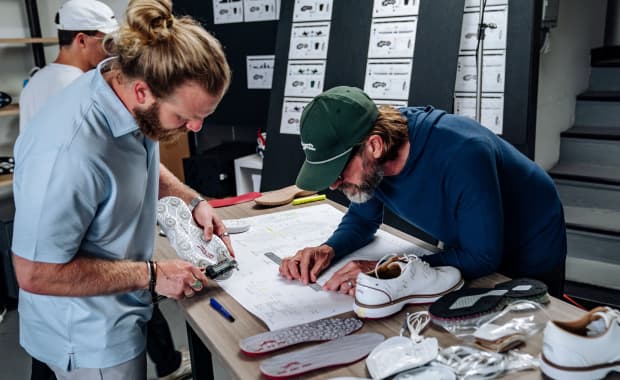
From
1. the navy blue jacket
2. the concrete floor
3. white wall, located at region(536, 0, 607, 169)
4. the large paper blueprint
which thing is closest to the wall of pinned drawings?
white wall, located at region(536, 0, 607, 169)

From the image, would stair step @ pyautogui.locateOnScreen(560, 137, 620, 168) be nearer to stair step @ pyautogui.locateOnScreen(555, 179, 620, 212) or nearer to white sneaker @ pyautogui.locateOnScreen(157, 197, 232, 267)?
stair step @ pyautogui.locateOnScreen(555, 179, 620, 212)

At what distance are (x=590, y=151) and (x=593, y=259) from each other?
2.37 ft

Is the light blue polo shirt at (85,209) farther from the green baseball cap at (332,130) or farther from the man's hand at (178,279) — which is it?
the green baseball cap at (332,130)

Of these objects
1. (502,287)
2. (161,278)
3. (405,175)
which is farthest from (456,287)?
(161,278)

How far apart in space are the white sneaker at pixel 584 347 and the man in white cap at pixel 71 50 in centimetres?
208

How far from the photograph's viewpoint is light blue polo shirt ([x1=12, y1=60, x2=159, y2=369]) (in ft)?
3.29

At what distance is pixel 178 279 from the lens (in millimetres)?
1170

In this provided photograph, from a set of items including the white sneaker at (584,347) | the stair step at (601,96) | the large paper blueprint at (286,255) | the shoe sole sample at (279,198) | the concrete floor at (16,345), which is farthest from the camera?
the stair step at (601,96)

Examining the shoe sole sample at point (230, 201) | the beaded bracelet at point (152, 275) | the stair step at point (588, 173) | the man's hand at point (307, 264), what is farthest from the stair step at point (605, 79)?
the beaded bracelet at point (152, 275)

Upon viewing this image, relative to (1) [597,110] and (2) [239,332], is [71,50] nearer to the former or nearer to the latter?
(2) [239,332]

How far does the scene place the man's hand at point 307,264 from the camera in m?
1.28

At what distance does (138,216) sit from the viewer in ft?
3.93

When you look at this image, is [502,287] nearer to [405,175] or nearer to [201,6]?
[405,175]

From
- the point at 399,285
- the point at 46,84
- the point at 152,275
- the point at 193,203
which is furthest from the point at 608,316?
the point at 46,84
